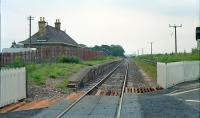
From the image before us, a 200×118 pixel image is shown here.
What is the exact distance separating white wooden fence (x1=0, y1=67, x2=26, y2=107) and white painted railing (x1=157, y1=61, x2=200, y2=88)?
8.33m

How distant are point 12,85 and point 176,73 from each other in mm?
11449

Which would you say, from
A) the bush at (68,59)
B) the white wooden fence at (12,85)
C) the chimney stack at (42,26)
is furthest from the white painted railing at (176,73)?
the chimney stack at (42,26)

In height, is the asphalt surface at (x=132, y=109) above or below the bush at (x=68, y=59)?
below

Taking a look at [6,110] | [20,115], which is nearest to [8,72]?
[6,110]

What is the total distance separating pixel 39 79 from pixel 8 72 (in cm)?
914

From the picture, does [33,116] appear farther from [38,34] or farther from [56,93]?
[38,34]

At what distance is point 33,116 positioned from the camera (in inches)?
492

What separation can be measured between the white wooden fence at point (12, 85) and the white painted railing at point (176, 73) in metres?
8.33

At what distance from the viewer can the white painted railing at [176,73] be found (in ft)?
76.7

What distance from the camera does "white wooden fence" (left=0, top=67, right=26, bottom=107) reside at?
50.9ft

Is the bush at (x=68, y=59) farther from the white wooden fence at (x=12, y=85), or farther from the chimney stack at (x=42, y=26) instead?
the white wooden fence at (x=12, y=85)

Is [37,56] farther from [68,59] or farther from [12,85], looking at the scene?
[12,85]

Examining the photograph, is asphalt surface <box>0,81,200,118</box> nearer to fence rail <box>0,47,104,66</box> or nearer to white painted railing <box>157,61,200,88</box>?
white painted railing <box>157,61,200,88</box>

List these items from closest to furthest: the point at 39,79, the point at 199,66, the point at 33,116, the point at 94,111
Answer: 1. the point at 33,116
2. the point at 94,111
3. the point at 39,79
4. the point at 199,66
